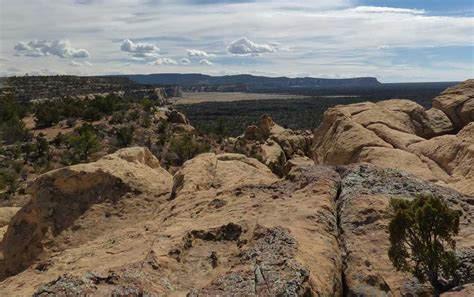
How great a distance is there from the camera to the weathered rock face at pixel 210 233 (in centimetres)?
901

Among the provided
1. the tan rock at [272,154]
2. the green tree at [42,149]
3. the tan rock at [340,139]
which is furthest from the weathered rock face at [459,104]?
the green tree at [42,149]

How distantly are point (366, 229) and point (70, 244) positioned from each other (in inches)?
357

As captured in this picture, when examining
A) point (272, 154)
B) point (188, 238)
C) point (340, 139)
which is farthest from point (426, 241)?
point (272, 154)

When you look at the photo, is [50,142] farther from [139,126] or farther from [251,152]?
[251,152]

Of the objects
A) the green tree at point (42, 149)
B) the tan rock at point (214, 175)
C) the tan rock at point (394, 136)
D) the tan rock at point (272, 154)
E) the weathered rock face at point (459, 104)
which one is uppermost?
the weathered rock face at point (459, 104)

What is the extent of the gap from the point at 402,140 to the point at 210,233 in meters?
17.4

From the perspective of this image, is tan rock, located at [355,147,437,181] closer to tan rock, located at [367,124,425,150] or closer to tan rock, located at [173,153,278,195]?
tan rock, located at [367,124,425,150]

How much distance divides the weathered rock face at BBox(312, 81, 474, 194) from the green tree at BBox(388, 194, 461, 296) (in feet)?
22.1

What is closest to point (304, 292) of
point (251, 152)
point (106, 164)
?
point (106, 164)

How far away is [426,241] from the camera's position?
34.7 ft

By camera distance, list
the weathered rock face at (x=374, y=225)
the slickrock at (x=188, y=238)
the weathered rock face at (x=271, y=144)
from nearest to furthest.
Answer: the slickrock at (x=188, y=238) → the weathered rock face at (x=374, y=225) → the weathered rock face at (x=271, y=144)

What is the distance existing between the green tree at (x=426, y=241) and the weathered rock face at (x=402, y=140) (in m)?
6.74

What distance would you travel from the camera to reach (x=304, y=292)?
8.45 m

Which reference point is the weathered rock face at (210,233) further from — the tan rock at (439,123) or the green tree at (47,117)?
the green tree at (47,117)
